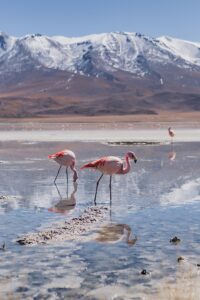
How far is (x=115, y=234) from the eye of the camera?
415 inches

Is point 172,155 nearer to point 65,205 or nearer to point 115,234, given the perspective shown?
point 65,205

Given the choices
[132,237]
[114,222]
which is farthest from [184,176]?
[132,237]

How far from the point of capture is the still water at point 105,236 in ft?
24.7

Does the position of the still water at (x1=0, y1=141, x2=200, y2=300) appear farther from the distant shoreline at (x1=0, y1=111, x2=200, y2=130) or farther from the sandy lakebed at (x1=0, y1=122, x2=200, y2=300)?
the distant shoreline at (x1=0, y1=111, x2=200, y2=130)

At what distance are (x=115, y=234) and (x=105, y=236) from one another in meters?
0.25

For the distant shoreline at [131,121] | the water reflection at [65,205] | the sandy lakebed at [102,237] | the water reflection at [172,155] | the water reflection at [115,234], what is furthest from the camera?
the distant shoreline at [131,121]

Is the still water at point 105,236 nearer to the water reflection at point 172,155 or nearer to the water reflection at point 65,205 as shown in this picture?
the water reflection at point 65,205

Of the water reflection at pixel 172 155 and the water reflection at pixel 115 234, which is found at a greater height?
the water reflection at pixel 172 155

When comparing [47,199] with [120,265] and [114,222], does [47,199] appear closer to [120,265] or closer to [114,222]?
[114,222]

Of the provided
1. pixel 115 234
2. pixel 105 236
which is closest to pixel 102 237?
pixel 105 236

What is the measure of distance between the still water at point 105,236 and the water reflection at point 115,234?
1cm

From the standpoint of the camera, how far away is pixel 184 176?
750 inches

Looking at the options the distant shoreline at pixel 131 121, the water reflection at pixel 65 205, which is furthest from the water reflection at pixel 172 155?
the distant shoreline at pixel 131 121

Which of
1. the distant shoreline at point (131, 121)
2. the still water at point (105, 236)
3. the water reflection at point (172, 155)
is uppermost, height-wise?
the distant shoreline at point (131, 121)
